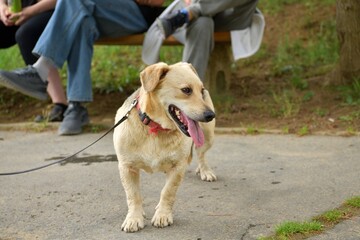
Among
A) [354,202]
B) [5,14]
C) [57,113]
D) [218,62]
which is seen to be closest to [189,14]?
[218,62]

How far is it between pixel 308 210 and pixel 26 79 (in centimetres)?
295

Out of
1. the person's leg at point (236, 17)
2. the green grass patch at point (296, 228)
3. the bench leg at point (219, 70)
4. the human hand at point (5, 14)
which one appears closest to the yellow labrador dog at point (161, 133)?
the green grass patch at point (296, 228)

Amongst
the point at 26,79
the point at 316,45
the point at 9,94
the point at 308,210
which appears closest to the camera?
the point at 308,210

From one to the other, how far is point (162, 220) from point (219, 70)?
3501 mm

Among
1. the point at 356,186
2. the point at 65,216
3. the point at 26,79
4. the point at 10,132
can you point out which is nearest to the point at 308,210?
the point at 356,186

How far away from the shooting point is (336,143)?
4.77 metres

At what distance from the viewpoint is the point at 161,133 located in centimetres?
322

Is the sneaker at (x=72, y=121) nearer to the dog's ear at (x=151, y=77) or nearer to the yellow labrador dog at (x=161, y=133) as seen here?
the yellow labrador dog at (x=161, y=133)

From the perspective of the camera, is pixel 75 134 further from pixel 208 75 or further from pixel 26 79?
pixel 208 75

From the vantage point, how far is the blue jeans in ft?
17.2

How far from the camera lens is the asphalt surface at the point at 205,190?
3.17 metres

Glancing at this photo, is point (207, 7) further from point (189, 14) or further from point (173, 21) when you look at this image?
point (173, 21)

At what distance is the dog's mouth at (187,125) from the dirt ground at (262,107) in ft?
7.13

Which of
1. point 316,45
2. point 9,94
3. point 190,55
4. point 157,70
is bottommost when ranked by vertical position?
point 9,94
